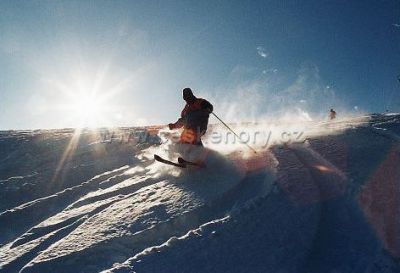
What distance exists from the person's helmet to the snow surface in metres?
1.44

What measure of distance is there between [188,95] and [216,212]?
5.48 m

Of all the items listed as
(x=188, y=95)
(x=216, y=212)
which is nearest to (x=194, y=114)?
(x=188, y=95)

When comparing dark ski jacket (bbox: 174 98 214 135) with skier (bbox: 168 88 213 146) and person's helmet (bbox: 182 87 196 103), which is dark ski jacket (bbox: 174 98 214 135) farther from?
person's helmet (bbox: 182 87 196 103)

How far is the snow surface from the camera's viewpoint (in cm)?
571

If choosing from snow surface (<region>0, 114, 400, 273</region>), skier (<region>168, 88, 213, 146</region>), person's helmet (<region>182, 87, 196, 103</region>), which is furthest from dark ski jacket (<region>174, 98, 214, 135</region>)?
snow surface (<region>0, 114, 400, 273</region>)

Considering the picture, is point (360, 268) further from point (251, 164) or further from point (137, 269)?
point (251, 164)

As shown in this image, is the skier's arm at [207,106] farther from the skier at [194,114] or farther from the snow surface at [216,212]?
the snow surface at [216,212]

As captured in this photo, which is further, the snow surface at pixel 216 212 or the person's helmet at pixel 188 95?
the person's helmet at pixel 188 95

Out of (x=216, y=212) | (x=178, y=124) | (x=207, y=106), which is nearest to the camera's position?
(x=216, y=212)

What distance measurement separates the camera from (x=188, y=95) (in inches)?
475

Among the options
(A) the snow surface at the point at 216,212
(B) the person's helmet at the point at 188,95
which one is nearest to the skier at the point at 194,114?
(B) the person's helmet at the point at 188,95

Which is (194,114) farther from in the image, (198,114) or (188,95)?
(188,95)

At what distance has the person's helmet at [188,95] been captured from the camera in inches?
475

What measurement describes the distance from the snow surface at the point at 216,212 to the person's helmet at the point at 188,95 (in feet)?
4.74
